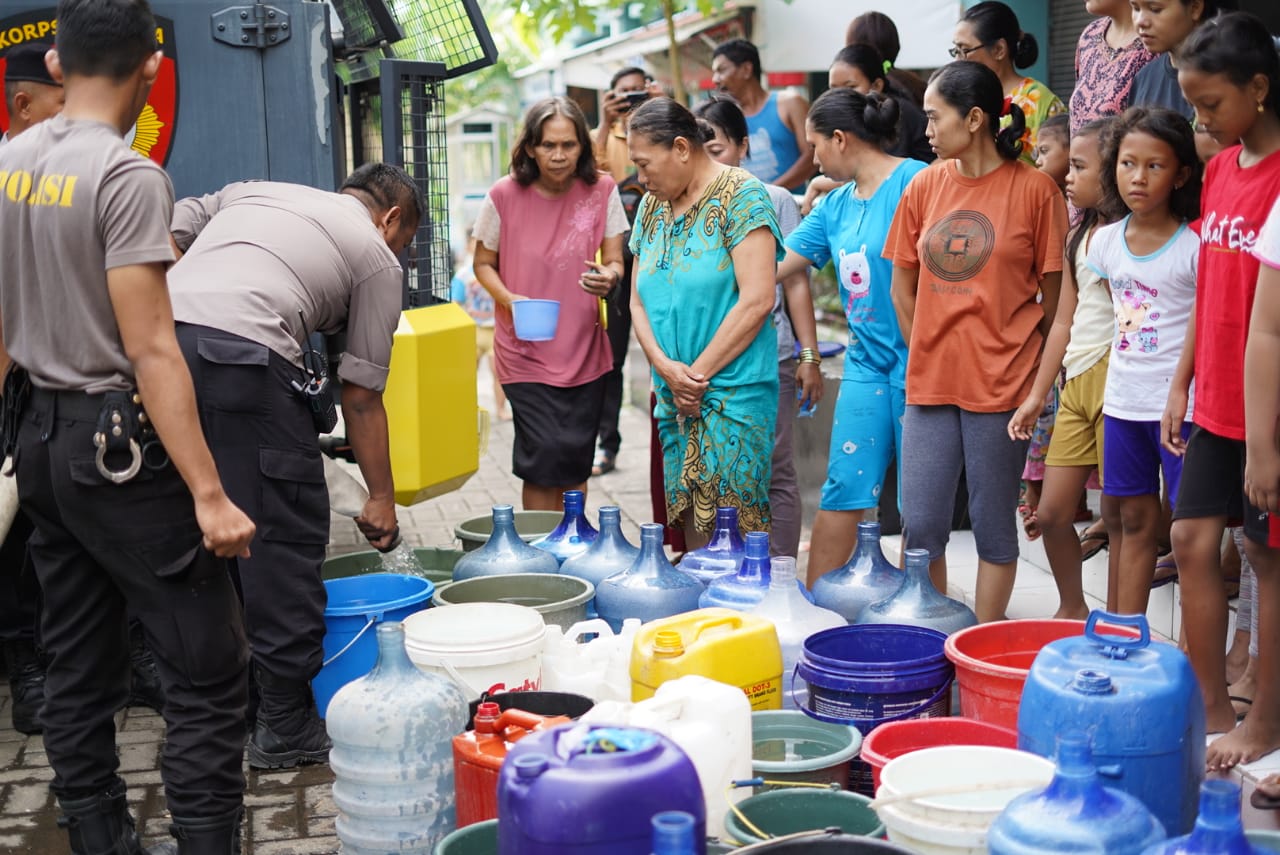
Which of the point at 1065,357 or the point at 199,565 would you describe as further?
the point at 1065,357

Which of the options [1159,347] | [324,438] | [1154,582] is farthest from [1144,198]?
[324,438]

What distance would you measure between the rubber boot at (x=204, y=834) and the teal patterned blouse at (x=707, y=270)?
2261 millimetres

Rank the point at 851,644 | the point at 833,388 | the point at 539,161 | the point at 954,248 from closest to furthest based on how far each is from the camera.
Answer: the point at 851,644 < the point at 954,248 < the point at 539,161 < the point at 833,388

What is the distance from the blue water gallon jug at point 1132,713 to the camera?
8.65 ft

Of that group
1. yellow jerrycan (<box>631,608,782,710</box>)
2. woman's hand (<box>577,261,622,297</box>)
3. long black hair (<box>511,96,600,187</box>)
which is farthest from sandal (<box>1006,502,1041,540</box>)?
long black hair (<box>511,96,600,187</box>)

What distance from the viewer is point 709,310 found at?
485 centimetres

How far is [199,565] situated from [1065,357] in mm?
2892

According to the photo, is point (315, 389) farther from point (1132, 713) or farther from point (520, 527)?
point (1132, 713)

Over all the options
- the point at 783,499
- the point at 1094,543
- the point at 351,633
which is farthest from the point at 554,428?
the point at 1094,543

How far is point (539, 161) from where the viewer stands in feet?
19.3

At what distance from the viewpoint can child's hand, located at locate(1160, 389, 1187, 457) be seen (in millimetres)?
3840

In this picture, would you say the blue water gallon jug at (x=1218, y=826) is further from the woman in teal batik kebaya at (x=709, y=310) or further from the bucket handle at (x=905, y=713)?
the woman in teal batik kebaya at (x=709, y=310)

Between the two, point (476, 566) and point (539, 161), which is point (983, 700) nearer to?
point (476, 566)

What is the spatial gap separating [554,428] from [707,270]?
1.39m
